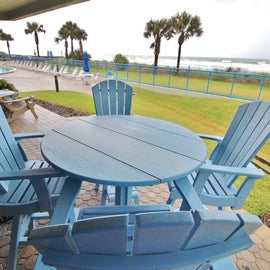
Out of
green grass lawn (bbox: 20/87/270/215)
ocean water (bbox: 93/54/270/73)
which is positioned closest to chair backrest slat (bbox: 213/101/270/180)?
green grass lawn (bbox: 20/87/270/215)

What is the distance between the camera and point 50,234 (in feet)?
1.70

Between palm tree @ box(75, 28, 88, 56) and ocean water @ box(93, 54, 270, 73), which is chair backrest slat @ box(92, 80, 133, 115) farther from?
palm tree @ box(75, 28, 88, 56)

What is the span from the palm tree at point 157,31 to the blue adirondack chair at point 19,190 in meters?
19.0

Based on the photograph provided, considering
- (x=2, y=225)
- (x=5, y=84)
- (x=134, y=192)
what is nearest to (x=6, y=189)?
(x=2, y=225)

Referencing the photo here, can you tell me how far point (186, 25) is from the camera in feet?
55.6

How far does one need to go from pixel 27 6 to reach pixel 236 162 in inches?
256

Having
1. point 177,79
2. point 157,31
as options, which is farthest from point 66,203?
point 157,31

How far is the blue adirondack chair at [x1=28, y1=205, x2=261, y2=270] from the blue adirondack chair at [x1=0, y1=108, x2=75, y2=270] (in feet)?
2.25

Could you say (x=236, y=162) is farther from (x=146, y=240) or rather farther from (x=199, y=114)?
(x=199, y=114)

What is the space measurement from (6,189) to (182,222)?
1.41 m

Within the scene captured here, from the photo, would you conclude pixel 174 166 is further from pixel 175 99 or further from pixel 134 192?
pixel 175 99

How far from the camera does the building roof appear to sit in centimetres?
431

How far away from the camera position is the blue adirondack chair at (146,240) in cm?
51

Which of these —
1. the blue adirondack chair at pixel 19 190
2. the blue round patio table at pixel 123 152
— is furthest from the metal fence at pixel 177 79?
the blue adirondack chair at pixel 19 190
